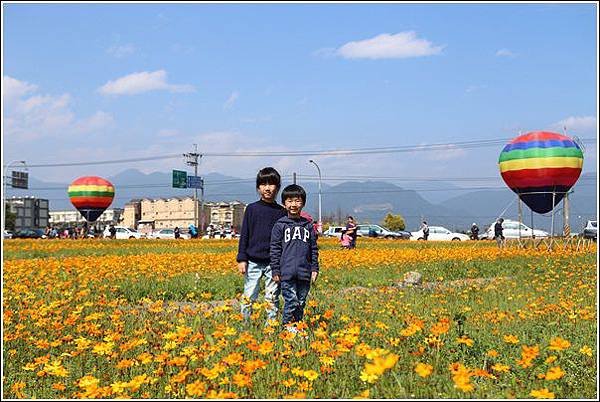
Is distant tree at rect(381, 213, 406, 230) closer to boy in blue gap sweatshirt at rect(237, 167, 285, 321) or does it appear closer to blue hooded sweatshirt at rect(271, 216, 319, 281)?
boy in blue gap sweatshirt at rect(237, 167, 285, 321)

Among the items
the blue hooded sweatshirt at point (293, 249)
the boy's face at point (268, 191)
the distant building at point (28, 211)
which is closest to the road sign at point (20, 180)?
the distant building at point (28, 211)

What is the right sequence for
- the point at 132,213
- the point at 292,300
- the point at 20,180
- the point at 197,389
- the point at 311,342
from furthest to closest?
the point at 132,213
the point at 20,180
the point at 292,300
the point at 311,342
the point at 197,389

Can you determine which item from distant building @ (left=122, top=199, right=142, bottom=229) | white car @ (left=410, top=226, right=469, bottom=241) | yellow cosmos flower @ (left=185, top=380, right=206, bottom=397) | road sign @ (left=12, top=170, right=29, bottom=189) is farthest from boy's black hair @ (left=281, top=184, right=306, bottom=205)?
distant building @ (left=122, top=199, right=142, bottom=229)

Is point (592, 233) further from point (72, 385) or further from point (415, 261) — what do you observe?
point (72, 385)

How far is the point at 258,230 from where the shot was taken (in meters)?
7.01

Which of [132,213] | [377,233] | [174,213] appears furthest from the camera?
[132,213]

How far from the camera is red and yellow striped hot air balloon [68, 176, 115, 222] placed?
2121 inches

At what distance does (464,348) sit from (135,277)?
822cm

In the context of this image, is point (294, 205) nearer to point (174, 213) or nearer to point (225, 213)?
point (225, 213)

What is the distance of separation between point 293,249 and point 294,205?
0.45 meters

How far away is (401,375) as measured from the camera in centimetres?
427

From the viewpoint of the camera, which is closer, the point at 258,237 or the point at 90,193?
the point at 258,237

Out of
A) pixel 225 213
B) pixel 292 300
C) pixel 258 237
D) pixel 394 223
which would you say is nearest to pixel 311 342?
pixel 292 300

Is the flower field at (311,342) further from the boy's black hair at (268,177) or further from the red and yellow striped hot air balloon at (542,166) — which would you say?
the red and yellow striped hot air balloon at (542,166)
